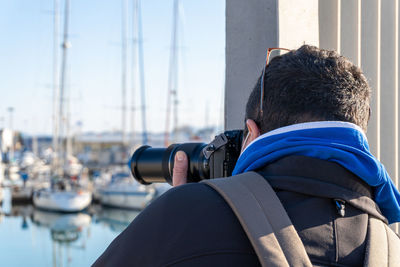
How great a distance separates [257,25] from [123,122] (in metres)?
20.8

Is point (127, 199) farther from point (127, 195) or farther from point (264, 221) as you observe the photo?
point (264, 221)

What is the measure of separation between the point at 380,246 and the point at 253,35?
3.37 feet

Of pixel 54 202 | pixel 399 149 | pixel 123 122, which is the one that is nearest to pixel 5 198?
pixel 54 202

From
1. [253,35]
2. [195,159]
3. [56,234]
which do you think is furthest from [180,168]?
[56,234]

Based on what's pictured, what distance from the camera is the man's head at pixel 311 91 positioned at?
85cm

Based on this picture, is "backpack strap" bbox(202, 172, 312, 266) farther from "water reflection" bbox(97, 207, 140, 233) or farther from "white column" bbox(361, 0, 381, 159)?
"water reflection" bbox(97, 207, 140, 233)

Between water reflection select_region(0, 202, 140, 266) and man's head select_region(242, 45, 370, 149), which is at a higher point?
man's head select_region(242, 45, 370, 149)

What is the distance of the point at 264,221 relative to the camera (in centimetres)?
73

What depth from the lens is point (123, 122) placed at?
2198 centimetres

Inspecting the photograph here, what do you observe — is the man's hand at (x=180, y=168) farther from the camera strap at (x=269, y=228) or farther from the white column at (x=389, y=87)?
the white column at (x=389, y=87)

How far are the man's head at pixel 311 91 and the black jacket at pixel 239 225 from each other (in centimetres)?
10

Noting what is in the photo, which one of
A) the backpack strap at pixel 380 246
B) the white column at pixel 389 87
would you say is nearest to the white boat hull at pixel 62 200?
the white column at pixel 389 87

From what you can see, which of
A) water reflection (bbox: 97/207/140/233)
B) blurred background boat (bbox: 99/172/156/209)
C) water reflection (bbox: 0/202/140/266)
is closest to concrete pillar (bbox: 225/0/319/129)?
water reflection (bbox: 0/202/140/266)

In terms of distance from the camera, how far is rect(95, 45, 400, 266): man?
2.44 ft
